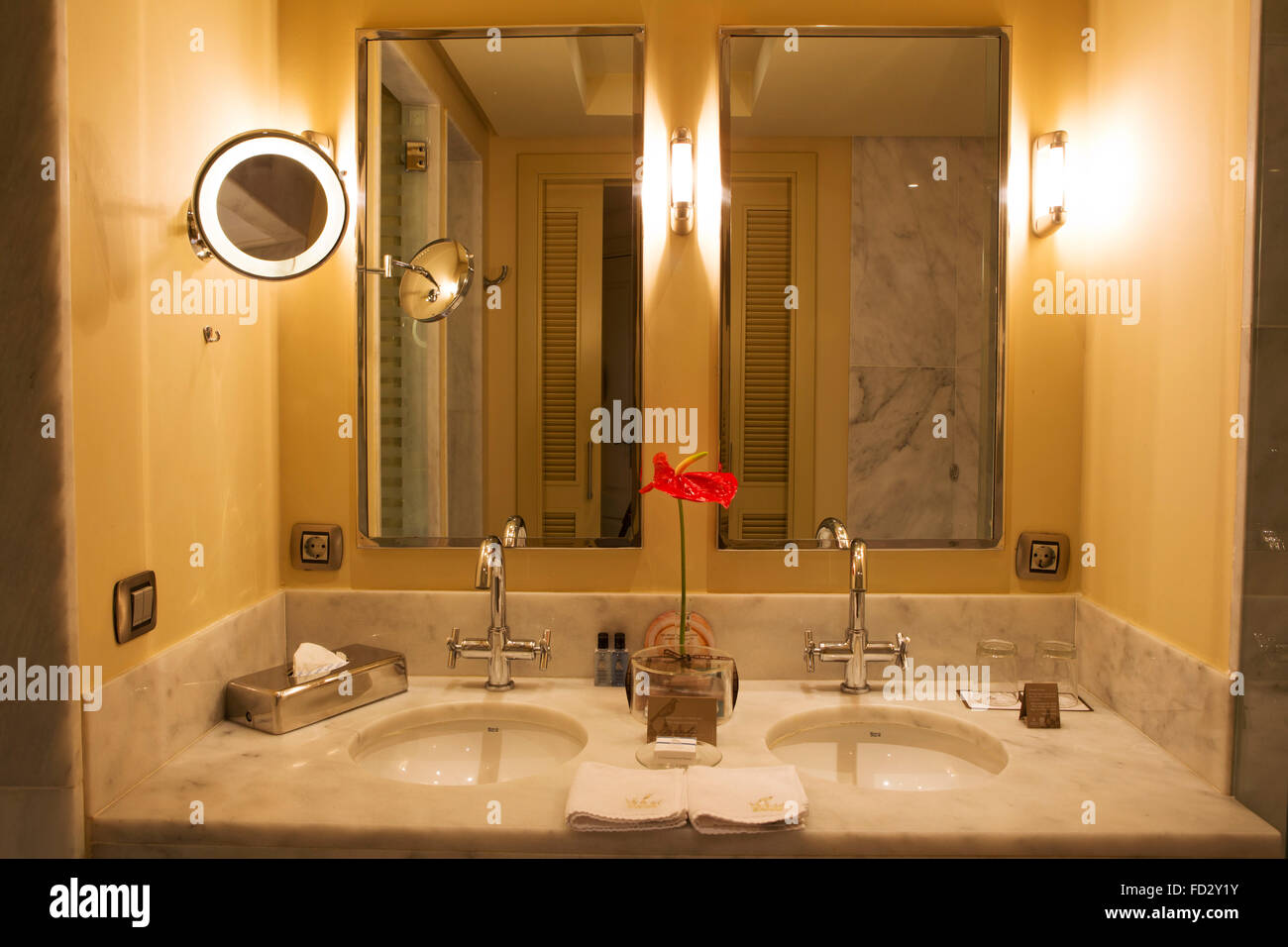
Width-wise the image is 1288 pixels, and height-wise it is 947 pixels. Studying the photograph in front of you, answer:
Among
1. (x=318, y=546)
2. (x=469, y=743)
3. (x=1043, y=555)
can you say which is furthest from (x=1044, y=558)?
(x=318, y=546)

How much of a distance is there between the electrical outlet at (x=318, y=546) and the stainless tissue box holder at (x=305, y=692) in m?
0.21

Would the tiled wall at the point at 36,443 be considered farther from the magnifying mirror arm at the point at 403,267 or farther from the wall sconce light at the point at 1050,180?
the wall sconce light at the point at 1050,180

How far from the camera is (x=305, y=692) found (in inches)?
58.0

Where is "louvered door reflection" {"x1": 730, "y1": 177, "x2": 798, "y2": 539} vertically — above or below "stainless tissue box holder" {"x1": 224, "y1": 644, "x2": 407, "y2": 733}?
above

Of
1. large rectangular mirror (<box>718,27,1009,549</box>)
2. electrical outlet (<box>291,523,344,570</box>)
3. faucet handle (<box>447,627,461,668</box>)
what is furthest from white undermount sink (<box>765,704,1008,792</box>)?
electrical outlet (<box>291,523,344,570</box>)

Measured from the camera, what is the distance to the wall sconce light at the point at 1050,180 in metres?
1.63

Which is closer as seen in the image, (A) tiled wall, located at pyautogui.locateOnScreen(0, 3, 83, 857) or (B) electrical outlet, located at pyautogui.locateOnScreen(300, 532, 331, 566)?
(A) tiled wall, located at pyautogui.locateOnScreen(0, 3, 83, 857)

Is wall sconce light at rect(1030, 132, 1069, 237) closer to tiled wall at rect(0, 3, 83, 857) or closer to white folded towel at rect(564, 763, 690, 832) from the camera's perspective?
white folded towel at rect(564, 763, 690, 832)

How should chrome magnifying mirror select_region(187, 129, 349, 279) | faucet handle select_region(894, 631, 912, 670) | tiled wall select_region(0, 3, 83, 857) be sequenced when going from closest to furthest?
tiled wall select_region(0, 3, 83, 857), chrome magnifying mirror select_region(187, 129, 349, 279), faucet handle select_region(894, 631, 912, 670)

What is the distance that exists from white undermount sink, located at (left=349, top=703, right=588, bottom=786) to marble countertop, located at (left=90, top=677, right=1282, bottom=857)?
0.47ft

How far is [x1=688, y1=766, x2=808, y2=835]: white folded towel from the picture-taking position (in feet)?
3.67

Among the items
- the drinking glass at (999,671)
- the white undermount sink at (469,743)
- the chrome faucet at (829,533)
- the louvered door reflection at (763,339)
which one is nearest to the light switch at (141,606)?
the white undermount sink at (469,743)
